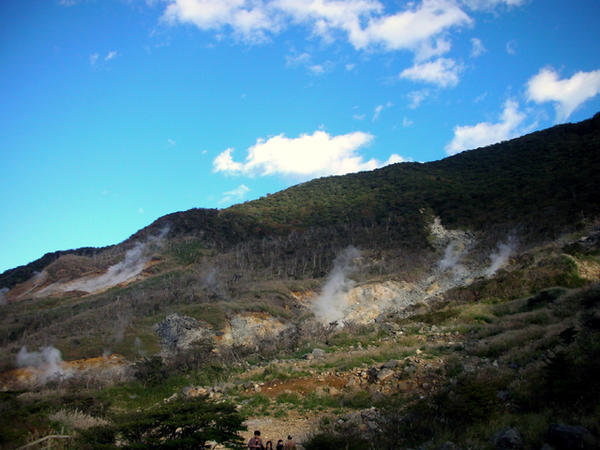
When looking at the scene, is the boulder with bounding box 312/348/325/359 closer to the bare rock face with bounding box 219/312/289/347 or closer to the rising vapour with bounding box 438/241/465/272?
the bare rock face with bounding box 219/312/289/347

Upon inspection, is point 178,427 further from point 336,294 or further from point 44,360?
point 336,294

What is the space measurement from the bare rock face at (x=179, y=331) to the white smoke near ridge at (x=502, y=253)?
70.2 ft

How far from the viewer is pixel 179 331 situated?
86.4 ft

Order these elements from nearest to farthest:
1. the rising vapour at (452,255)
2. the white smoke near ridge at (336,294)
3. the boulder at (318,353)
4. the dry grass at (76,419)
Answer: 1. the dry grass at (76,419)
2. the boulder at (318,353)
3. the white smoke near ridge at (336,294)
4. the rising vapour at (452,255)

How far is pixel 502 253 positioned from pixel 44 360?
3483cm

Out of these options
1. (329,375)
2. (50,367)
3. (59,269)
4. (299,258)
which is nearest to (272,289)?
(299,258)

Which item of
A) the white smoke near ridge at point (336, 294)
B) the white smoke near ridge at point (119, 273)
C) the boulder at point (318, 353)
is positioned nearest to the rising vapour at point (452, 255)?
the white smoke near ridge at point (336, 294)

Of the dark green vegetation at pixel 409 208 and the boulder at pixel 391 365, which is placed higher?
the dark green vegetation at pixel 409 208

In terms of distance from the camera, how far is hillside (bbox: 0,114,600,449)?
6.90m

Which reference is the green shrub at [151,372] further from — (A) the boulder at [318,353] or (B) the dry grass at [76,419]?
(B) the dry grass at [76,419]

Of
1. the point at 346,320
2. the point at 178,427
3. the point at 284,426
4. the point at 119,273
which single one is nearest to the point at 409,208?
the point at 346,320

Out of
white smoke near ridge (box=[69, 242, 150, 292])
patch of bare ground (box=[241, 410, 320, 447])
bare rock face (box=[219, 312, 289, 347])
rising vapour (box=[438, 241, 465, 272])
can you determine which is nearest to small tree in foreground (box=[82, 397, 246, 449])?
patch of bare ground (box=[241, 410, 320, 447])

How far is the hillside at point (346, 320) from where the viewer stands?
22.6 feet

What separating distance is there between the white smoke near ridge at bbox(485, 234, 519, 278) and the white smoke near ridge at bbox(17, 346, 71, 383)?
29591 millimetres
